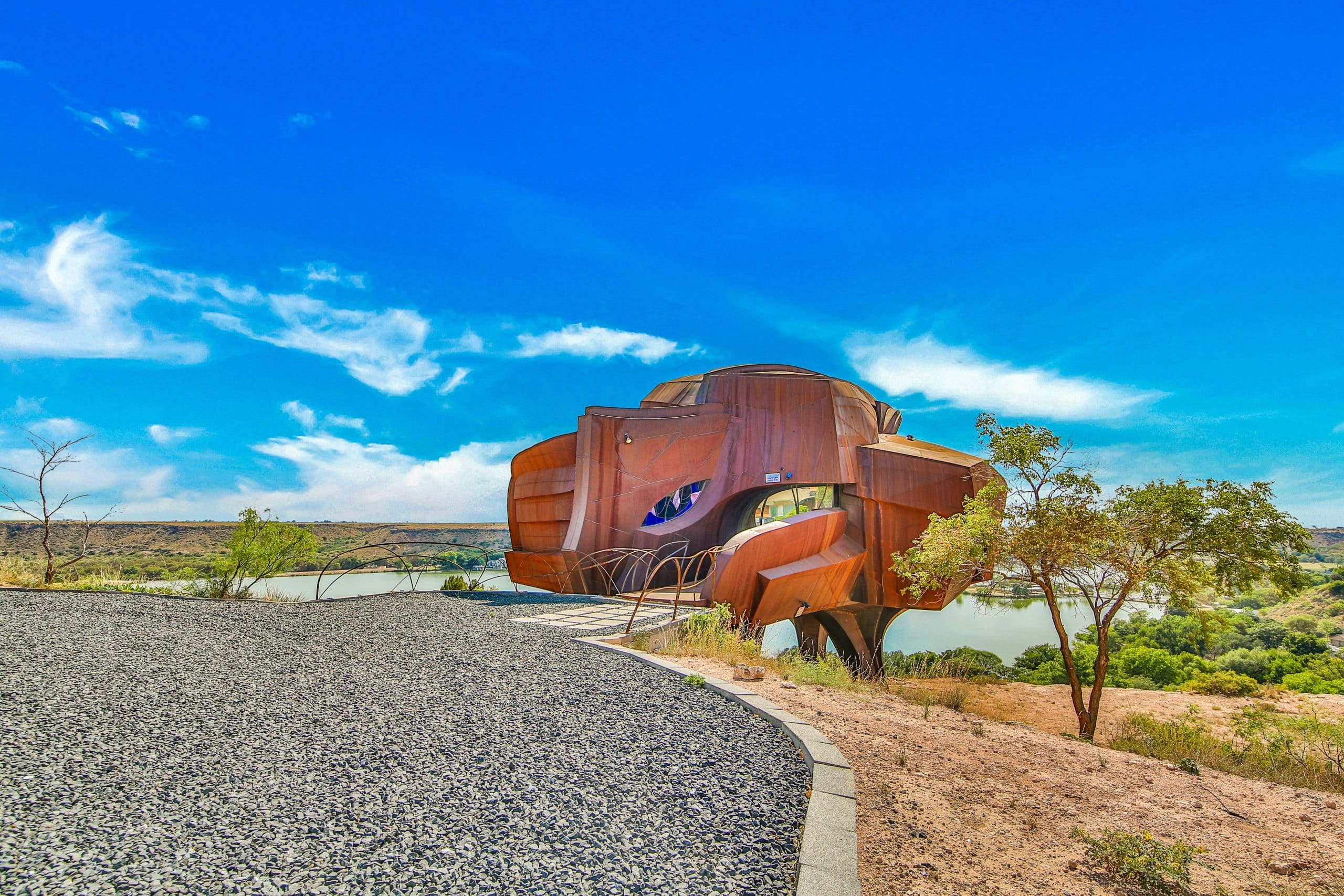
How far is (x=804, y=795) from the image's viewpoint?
362 cm

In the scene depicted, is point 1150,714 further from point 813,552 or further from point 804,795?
point 804,795

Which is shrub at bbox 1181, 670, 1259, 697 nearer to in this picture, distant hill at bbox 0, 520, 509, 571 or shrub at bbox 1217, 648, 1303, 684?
shrub at bbox 1217, 648, 1303, 684

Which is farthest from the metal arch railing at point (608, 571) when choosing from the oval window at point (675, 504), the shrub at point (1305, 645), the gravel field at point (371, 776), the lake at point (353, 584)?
the shrub at point (1305, 645)

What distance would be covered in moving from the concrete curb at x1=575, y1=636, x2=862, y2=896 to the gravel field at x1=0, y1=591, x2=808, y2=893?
0.11 metres

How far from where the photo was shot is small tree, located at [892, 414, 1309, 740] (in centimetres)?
1086

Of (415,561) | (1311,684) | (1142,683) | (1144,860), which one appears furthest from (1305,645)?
(415,561)

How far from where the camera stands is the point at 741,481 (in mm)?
19703

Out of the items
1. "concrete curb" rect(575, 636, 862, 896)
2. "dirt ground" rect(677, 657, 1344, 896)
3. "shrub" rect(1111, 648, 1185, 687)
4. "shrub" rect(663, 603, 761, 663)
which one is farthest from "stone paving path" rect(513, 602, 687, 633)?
"shrub" rect(1111, 648, 1185, 687)

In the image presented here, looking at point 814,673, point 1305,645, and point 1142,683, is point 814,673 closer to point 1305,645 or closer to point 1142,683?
point 1142,683

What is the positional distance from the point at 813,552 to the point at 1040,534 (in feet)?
22.1

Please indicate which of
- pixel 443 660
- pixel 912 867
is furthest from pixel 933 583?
pixel 912 867

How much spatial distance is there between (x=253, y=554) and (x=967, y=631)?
1920 inches

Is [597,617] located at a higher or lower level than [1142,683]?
higher

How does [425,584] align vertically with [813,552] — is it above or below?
below
